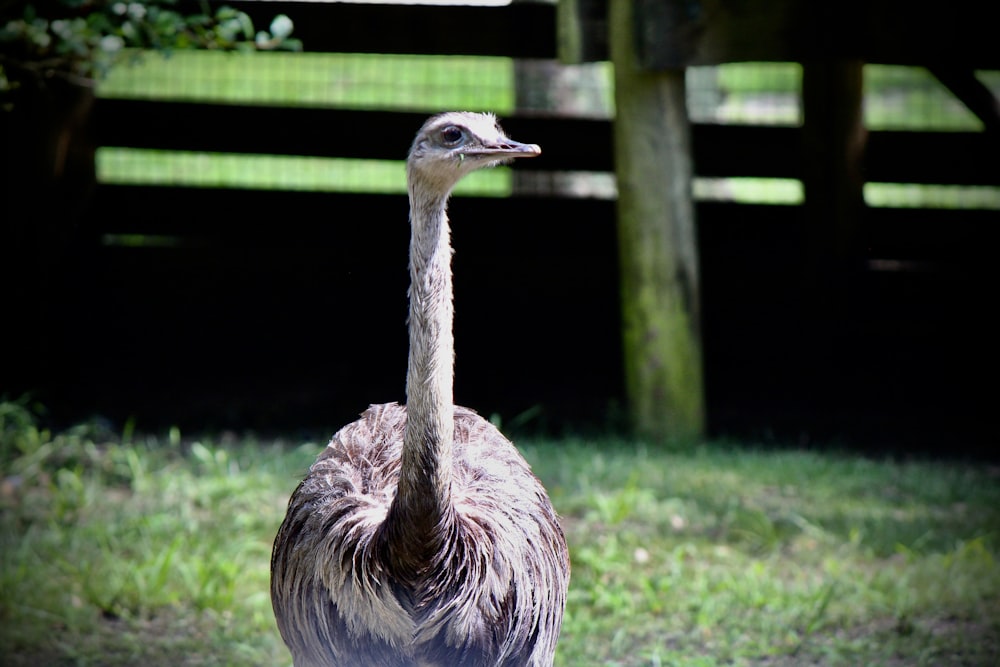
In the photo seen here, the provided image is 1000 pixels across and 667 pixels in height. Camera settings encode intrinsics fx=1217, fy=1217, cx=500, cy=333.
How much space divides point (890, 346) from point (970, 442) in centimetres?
106

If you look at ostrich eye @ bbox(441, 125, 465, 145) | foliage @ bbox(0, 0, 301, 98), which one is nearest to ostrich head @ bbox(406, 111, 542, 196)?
ostrich eye @ bbox(441, 125, 465, 145)

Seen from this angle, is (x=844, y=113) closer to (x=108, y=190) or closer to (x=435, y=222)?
(x=108, y=190)

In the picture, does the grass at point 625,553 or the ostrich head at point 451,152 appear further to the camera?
the grass at point 625,553

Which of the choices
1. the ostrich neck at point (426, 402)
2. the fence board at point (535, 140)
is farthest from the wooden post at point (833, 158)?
the ostrich neck at point (426, 402)

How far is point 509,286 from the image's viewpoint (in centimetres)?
761

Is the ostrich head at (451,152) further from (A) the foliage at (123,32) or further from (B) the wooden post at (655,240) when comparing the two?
(B) the wooden post at (655,240)

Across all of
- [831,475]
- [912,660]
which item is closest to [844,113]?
[831,475]

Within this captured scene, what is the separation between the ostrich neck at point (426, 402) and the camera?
268cm

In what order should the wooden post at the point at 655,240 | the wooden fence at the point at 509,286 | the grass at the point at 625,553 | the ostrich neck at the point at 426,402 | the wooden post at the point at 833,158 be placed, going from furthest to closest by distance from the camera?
the wooden fence at the point at 509,286 < the wooden post at the point at 833,158 < the wooden post at the point at 655,240 < the grass at the point at 625,553 < the ostrich neck at the point at 426,402

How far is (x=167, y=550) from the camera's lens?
4523 mm

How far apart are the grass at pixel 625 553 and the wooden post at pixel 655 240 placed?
0.30 metres

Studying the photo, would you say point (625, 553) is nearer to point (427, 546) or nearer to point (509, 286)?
point (427, 546)

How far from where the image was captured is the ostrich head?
268 cm

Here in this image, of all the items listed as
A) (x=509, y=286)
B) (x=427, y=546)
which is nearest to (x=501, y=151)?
(x=427, y=546)
